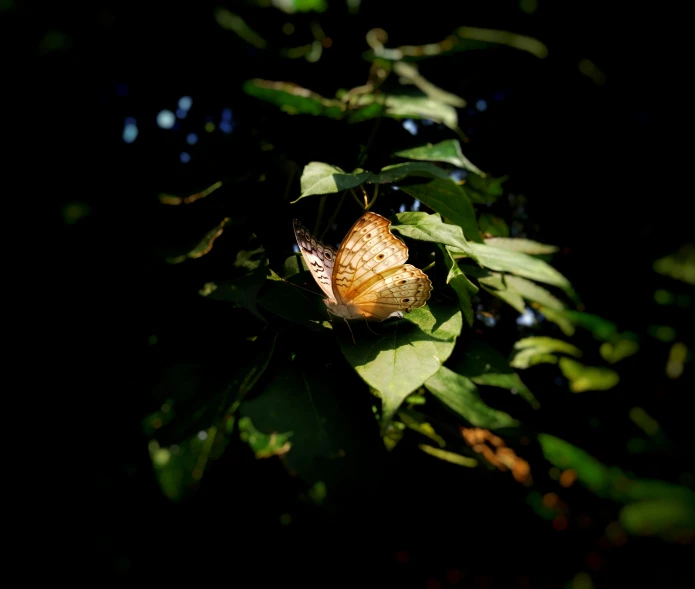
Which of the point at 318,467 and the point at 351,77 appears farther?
the point at 351,77

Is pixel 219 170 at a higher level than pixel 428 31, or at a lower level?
lower

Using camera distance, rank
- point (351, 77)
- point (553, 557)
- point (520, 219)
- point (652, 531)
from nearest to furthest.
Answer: point (652, 531), point (351, 77), point (520, 219), point (553, 557)

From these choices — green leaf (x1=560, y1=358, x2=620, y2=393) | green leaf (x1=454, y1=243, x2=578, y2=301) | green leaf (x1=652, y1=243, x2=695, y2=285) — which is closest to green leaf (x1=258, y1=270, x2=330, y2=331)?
green leaf (x1=454, y1=243, x2=578, y2=301)

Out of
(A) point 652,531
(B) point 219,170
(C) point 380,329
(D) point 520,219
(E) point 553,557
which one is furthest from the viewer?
(E) point 553,557

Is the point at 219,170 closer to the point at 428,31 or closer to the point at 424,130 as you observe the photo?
the point at 424,130

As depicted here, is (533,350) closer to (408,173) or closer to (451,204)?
(451,204)

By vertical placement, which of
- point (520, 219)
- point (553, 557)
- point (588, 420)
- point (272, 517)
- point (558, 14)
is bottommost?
point (553, 557)

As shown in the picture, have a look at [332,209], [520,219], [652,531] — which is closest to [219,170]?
[332,209]

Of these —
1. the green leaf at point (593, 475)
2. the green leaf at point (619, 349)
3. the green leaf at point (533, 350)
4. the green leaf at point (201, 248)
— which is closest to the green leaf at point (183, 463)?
the green leaf at point (201, 248)
